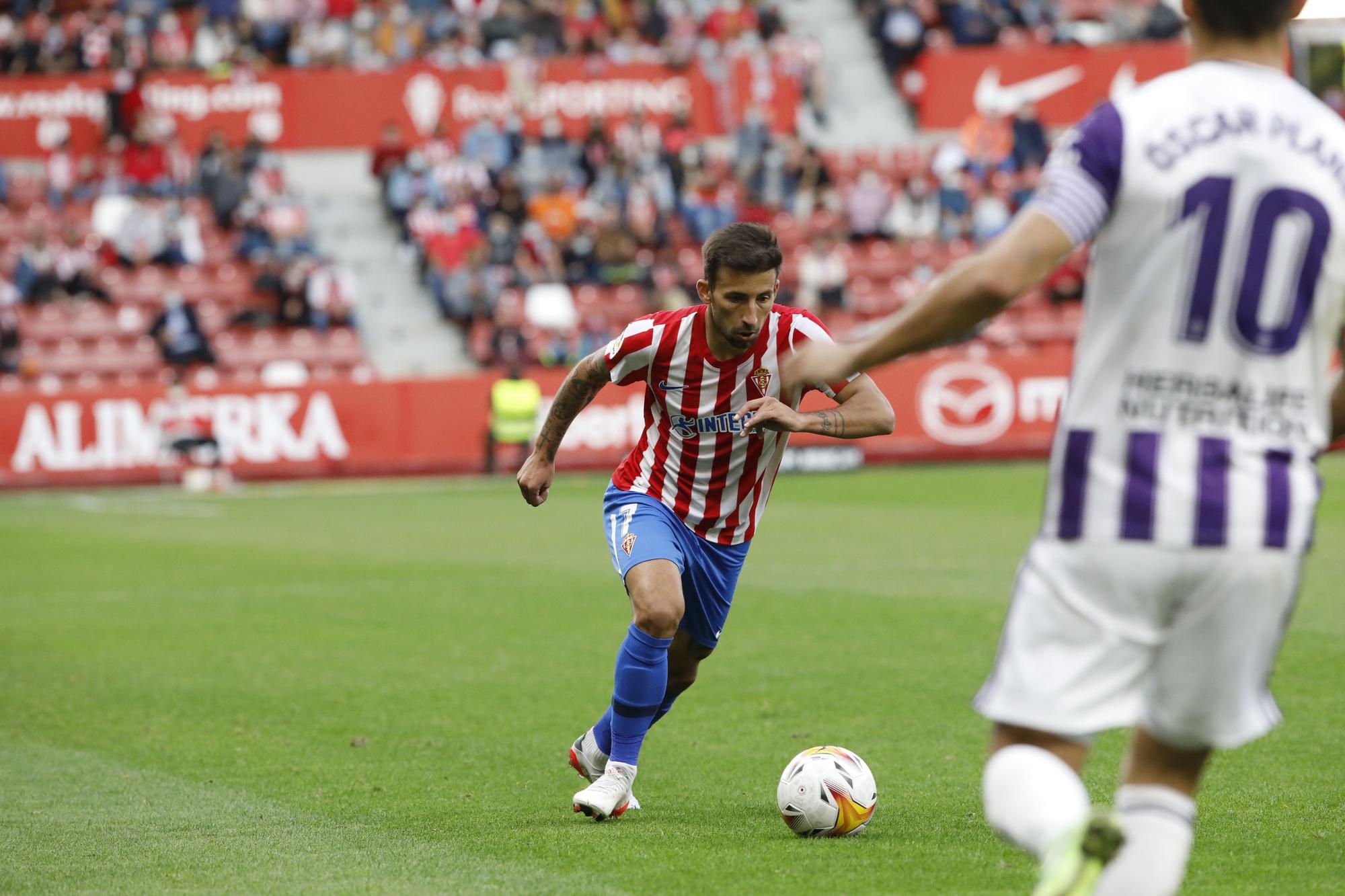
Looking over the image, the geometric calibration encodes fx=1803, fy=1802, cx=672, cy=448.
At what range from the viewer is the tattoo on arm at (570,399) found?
6.36 metres

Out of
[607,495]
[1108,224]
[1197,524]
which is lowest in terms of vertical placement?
[607,495]

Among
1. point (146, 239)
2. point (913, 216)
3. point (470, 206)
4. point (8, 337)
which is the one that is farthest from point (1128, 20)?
point (8, 337)

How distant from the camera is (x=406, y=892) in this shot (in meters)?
4.99

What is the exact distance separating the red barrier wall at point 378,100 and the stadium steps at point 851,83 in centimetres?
176

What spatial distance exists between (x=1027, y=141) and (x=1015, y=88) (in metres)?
1.81

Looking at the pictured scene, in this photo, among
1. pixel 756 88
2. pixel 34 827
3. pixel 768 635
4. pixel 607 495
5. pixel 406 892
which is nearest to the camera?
pixel 406 892

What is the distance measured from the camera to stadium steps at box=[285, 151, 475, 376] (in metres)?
27.2

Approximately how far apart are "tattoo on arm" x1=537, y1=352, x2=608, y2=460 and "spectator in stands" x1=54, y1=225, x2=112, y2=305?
2089cm

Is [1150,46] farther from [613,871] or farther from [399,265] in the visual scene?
[613,871]

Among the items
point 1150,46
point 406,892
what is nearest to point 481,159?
point 1150,46

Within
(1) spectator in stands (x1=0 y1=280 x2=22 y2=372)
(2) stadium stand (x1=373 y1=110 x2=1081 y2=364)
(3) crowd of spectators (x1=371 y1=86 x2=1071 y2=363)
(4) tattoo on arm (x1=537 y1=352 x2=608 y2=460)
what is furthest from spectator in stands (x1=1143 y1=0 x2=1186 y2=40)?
(4) tattoo on arm (x1=537 y1=352 x2=608 y2=460)

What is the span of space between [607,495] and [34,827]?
2.25m

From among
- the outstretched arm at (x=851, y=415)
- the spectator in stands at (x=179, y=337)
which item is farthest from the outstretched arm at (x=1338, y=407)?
the spectator in stands at (x=179, y=337)

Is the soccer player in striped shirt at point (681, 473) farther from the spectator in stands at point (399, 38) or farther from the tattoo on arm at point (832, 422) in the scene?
the spectator in stands at point (399, 38)
